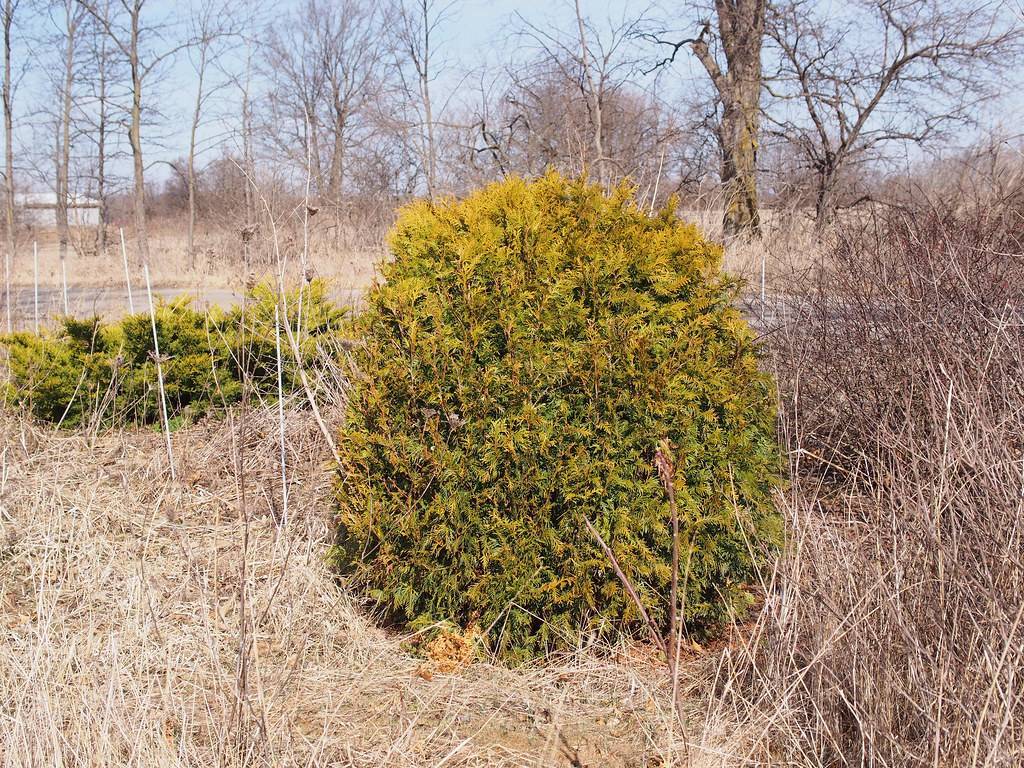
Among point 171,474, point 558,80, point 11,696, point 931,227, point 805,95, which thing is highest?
point 805,95

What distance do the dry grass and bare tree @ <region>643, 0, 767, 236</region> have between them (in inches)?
400

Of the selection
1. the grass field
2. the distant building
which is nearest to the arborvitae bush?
the grass field

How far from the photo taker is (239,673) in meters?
2.12

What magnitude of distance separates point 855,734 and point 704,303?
4.58ft

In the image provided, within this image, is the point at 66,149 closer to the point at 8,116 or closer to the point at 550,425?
the point at 8,116

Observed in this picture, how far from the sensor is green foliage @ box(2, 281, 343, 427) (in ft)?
15.5

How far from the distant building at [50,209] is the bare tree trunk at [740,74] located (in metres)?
17.2

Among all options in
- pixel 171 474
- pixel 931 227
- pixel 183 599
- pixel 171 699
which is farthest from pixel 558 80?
pixel 171 699

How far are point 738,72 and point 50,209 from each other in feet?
94.7

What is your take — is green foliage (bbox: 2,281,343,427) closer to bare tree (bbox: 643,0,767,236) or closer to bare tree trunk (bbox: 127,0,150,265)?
bare tree (bbox: 643,0,767,236)

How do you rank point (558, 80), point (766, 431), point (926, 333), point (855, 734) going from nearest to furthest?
point (855, 734), point (766, 431), point (926, 333), point (558, 80)

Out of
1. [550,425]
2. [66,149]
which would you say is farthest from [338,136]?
[550,425]

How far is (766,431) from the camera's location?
290 centimetres

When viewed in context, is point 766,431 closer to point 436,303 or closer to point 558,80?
point 436,303
